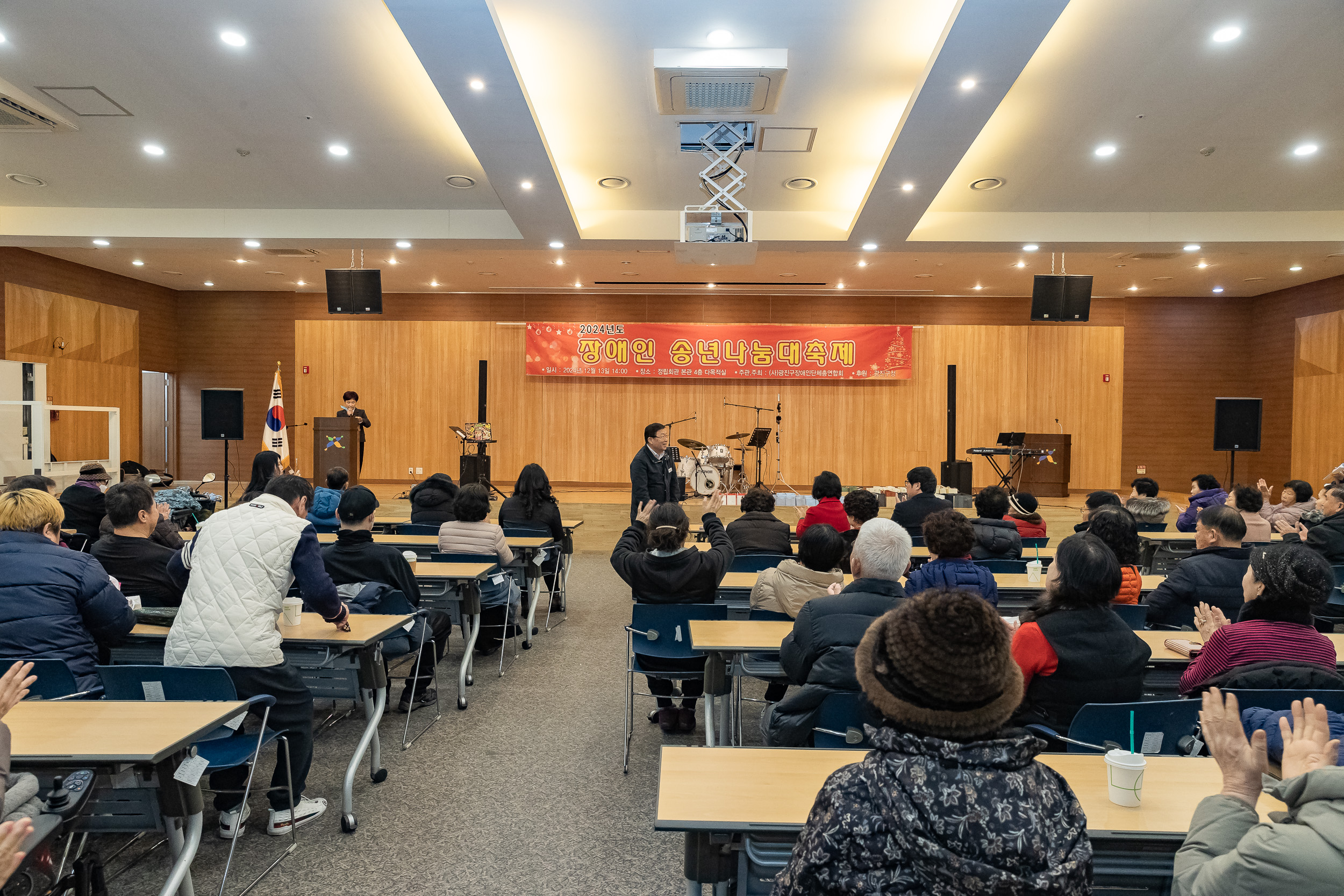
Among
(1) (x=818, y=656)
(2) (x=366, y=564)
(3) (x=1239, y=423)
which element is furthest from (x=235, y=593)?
(3) (x=1239, y=423)

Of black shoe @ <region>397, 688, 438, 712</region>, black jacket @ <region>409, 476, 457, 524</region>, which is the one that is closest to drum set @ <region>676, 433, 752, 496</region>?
black jacket @ <region>409, 476, 457, 524</region>

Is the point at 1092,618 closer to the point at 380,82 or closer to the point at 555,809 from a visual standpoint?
the point at 555,809

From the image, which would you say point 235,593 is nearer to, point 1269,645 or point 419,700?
point 419,700

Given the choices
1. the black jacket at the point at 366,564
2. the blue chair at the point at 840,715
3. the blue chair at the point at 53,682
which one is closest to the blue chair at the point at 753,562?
the black jacket at the point at 366,564

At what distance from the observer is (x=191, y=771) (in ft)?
6.47

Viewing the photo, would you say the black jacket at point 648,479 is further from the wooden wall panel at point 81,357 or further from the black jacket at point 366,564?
the wooden wall panel at point 81,357

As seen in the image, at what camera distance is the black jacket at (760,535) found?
484cm

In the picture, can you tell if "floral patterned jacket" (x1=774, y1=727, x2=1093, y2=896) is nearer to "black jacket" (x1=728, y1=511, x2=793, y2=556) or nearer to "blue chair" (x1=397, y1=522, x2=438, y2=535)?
"black jacket" (x1=728, y1=511, x2=793, y2=556)

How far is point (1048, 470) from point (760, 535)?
9.69 metres

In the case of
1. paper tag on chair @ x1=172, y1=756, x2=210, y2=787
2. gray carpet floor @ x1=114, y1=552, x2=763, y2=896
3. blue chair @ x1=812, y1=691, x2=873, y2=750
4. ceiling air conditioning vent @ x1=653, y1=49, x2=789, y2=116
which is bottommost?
gray carpet floor @ x1=114, y1=552, x2=763, y2=896

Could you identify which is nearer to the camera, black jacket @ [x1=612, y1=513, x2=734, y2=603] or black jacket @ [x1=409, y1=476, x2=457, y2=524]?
black jacket @ [x1=612, y1=513, x2=734, y2=603]

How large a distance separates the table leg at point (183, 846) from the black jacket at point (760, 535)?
326 centimetres

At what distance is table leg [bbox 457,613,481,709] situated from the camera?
154 inches

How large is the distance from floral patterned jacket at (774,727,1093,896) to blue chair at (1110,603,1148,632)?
8.67 ft
